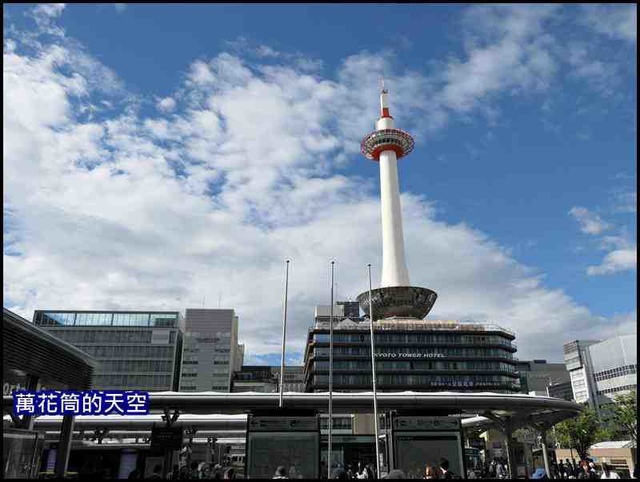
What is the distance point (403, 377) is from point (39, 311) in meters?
80.3

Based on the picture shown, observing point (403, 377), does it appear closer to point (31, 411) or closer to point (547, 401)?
point (547, 401)

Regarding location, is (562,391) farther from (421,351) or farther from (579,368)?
(421,351)

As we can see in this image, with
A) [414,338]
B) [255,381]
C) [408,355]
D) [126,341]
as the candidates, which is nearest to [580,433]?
[408,355]

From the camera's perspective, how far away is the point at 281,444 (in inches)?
749

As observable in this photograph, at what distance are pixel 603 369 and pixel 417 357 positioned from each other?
4066 centimetres

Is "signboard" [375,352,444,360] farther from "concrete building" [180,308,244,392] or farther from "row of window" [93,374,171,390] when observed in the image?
"row of window" [93,374,171,390]

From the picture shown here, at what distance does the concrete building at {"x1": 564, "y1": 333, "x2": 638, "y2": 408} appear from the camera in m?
93.5

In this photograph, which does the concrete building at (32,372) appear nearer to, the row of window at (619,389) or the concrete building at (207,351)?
the concrete building at (207,351)

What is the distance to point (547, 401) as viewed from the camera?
37.8 meters

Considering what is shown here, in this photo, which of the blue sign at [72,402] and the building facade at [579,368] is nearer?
the blue sign at [72,402]

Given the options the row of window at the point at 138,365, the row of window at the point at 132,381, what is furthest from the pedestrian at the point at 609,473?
the row of window at the point at 138,365

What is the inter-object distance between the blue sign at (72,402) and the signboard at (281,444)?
6.85 metres

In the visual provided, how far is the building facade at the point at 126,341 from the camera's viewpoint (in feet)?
343

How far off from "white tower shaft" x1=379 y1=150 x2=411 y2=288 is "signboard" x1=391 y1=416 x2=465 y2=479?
81.8 metres
